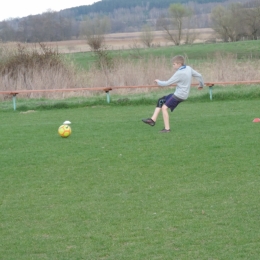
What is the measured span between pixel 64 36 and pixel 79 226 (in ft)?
221

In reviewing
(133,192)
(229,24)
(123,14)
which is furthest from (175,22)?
(123,14)

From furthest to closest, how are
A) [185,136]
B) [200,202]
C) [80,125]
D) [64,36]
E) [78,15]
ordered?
[78,15], [64,36], [80,125], [185,136], [200,202]

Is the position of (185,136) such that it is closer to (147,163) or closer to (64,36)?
(147,163)

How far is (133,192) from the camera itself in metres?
7.38

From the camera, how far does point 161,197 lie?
7.07 meters

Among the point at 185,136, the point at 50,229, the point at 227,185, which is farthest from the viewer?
the point at 185,136

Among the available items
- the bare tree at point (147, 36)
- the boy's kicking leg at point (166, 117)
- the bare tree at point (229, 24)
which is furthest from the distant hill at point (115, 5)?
the boy's kicking leg at point (166, 117)

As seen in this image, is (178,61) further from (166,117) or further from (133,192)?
(133,192)

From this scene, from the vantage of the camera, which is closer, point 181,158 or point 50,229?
point 50,229

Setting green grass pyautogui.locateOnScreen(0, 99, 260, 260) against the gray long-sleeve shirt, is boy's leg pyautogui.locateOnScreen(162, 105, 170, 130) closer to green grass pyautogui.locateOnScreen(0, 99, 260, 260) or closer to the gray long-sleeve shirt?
green grass pyautogui.locateOnScreen(0, 99, 260, 260)

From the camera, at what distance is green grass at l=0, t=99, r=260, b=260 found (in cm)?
550

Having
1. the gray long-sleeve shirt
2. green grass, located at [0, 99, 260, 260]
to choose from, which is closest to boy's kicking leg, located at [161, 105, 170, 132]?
green grass, located at [0, 99, 260, 260]

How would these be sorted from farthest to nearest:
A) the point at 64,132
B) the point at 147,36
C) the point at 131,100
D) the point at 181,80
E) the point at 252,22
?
the point at 147,36
the point at 252,22
the point at 131,100
the point at 64,132
the point at 181,80

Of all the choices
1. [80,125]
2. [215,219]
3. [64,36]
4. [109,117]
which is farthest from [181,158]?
[64,36]
